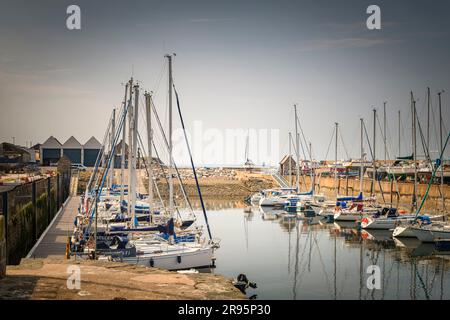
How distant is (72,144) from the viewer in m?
105

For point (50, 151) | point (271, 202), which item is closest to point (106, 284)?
point (271, 202)

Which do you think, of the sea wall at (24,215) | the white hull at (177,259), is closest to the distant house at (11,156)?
the sea wall at (24,215)

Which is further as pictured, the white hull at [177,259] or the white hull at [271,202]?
the white hull at [271,202]

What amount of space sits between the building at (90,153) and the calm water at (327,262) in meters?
60.5

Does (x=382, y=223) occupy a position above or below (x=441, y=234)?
below

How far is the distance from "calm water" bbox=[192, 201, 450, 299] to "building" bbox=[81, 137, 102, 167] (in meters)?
60.5

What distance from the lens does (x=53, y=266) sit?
15234 millimetres

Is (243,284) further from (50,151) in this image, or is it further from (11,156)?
(50,151)

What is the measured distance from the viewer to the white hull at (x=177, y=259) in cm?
2467

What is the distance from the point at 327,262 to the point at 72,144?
83.0 meters

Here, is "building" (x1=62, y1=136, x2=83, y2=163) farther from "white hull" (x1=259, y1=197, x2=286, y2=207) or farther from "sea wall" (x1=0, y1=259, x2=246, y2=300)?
"sea wall" (x1=0, y1=259, x2=246, y2=300)

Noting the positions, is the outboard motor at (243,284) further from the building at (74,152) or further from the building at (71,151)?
the building at (74,152)
